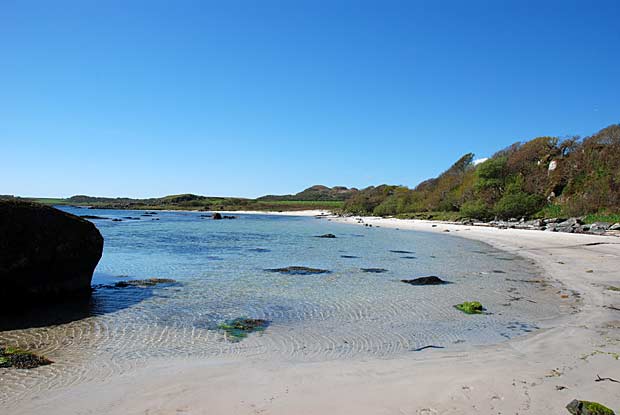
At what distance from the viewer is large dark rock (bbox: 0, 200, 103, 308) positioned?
9742 millimetres

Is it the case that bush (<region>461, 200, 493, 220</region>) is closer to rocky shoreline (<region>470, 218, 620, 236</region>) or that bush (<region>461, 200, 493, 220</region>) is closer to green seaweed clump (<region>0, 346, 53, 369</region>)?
rocky shoreline (<region>470, 218, 620, 236</region>)

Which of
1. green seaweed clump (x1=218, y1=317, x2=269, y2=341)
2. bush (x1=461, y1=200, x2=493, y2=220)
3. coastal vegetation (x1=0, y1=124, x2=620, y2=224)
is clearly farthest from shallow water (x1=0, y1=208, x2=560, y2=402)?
bush (x1=461, y1=200, x2=493, y2=220)

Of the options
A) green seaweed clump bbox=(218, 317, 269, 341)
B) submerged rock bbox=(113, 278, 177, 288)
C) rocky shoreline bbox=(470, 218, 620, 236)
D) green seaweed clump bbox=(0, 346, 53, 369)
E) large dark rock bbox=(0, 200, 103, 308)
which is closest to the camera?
green seaweed clump bbox=(0, 346, 53, 369)

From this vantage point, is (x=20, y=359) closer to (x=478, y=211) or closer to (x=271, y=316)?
(x=271, y=316)

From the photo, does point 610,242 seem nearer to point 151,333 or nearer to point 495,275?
point 495,275

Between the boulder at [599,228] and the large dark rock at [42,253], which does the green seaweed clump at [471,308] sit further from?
the boulder at [599,228]

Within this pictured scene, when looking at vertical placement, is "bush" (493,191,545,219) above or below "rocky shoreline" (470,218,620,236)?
above

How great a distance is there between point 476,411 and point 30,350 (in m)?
7.35

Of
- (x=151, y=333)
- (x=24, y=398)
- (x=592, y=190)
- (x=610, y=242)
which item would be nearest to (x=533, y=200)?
(x=592, y=190)

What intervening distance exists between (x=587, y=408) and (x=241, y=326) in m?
6.54

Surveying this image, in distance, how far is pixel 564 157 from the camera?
53.4 meters

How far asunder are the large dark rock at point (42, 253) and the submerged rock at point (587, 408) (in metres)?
11.5

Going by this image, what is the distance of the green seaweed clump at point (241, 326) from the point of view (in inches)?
332

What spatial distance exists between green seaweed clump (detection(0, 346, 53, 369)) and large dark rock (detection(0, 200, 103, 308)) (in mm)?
3541
